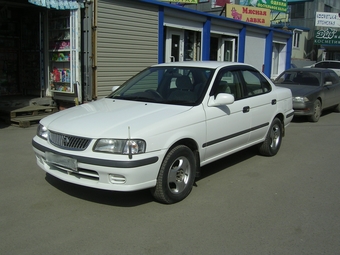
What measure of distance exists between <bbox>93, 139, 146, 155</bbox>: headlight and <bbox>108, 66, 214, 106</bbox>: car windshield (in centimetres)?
116

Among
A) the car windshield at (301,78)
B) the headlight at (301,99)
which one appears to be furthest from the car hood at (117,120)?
the car windshield at (301,78)

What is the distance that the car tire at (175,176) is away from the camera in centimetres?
439

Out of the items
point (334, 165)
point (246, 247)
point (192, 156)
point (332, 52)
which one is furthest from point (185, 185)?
point (332, 52)

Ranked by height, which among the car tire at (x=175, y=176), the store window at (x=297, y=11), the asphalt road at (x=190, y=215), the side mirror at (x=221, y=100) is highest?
the store window at (x=297, y=11)

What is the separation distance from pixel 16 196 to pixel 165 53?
924 centimetres

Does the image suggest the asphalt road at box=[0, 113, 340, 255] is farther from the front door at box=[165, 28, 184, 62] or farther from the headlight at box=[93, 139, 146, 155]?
the front door at box=[165, 28, 184, 62]

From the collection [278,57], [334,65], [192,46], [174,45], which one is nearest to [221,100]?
[174,45]

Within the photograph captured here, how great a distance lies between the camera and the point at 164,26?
12555mm

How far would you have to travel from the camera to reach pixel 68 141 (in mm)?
4363

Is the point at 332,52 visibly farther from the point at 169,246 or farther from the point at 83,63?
the point at 169,246

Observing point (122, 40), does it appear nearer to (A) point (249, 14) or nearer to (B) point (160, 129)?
(B) point (160, 129)

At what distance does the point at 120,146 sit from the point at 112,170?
0.88 feet

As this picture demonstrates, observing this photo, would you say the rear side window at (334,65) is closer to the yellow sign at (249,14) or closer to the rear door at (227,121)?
the yellow sign at (249,14)

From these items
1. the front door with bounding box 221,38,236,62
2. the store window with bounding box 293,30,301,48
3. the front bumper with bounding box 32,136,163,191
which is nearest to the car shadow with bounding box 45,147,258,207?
the front bumper with bounding box 32,136,163,191
